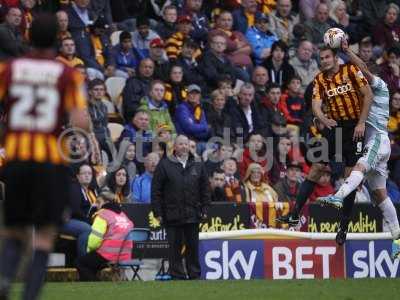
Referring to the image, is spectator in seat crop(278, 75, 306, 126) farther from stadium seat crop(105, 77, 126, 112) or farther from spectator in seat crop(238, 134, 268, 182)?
stadium seat crop(105, 77, 126, 112)

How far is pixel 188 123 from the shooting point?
67.6 ft

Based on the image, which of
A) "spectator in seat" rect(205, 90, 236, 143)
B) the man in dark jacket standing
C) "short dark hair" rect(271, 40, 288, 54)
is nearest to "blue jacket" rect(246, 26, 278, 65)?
"short dark hair" rect(271, 40, 288, 54)

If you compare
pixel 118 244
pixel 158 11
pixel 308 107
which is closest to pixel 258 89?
pixel 308 107

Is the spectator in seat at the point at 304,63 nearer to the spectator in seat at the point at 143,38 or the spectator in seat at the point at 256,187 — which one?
the spectator in seat at the point at 143,38

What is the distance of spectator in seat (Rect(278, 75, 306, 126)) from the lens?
22.4 metres

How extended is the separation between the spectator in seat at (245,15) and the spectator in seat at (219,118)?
280cm

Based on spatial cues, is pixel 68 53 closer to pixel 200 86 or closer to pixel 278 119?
pixel 200 86

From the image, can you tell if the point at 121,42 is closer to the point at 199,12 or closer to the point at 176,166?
the point at 199,12

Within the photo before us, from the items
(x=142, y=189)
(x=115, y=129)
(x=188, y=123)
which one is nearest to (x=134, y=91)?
(x=115, y=129)

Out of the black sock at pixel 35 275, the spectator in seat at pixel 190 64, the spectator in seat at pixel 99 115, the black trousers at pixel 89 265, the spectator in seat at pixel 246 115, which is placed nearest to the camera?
the black sock at pixel 35 275

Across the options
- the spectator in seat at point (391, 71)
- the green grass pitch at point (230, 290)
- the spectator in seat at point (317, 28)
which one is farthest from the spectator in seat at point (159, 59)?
the green grass pitch at point (230, 290)

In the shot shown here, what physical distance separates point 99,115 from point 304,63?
5.77 m

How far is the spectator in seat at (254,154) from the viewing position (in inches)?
809

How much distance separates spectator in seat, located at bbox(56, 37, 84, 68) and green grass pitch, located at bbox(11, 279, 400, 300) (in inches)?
223
